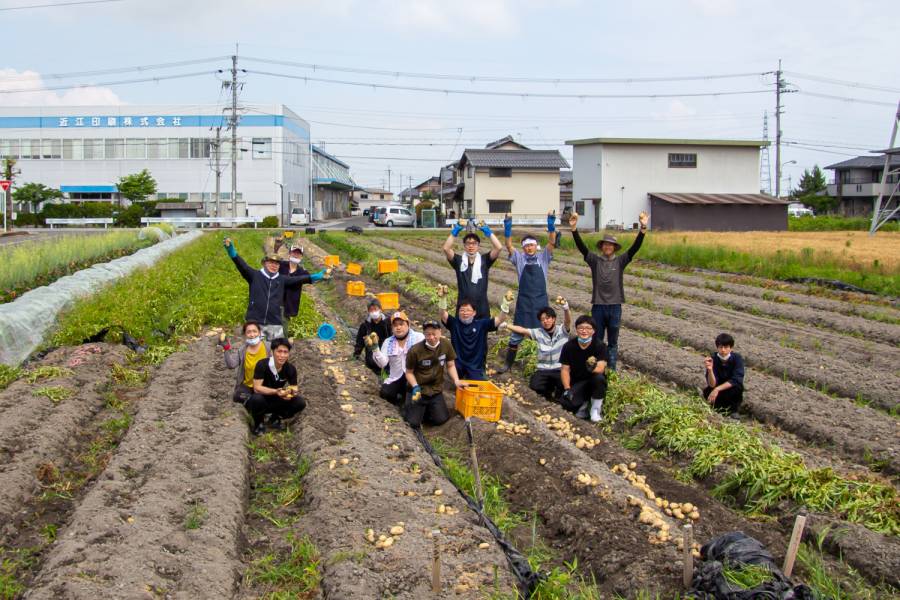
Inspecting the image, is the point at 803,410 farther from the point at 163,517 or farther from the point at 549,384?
the point at 163,517

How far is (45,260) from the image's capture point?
17859 mm

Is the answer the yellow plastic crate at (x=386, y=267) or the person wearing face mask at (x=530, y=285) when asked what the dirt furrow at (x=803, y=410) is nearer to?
the person wearing face mask at (x=530, y=285)

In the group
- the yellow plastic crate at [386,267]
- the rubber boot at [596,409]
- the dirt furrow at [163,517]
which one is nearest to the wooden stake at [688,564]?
the dirt furrow at [163,517]

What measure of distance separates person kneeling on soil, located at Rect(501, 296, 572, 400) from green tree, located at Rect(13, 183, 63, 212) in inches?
2307

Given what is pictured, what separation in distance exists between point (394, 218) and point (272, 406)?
4708 centimetres

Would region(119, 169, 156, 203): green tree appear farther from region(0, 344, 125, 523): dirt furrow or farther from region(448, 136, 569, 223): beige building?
region(0, 344, 125, 523): dirt furrow

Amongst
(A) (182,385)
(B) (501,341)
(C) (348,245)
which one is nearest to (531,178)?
(C) (348,245)

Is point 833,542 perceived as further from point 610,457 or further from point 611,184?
point 611,184

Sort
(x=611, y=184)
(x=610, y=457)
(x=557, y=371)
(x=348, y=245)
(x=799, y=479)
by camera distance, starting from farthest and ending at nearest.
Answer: (x=611, y=184)
(x=348, y=245)
(x=557, y=371)
(x=610, y=457)
(x=799, y=479)

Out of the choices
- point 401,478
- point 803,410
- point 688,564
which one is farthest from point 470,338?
point 688,564

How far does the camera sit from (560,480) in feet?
22.3

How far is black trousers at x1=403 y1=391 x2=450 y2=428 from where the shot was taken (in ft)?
27.9

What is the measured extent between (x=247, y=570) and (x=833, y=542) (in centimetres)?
386

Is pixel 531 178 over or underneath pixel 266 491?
over
